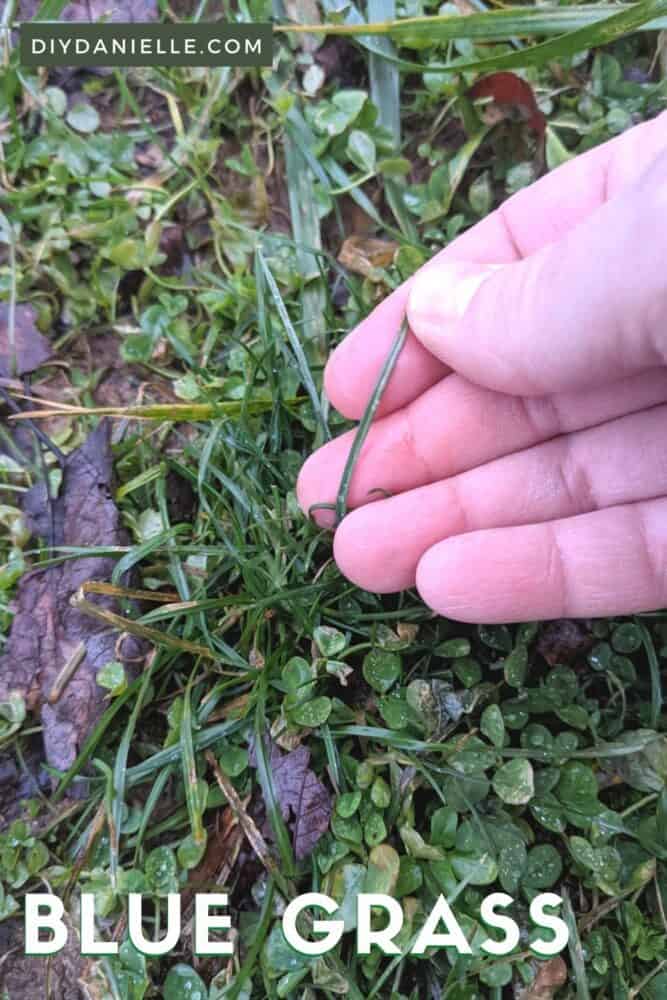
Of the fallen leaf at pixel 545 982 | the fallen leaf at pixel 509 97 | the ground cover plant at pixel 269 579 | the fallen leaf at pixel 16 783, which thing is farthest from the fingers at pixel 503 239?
the fallen leaf at pixel 545 982

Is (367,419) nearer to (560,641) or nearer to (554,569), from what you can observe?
(554,569)

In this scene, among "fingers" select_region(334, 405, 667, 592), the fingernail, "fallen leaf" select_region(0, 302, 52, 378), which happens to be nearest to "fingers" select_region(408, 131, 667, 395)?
the fingernail

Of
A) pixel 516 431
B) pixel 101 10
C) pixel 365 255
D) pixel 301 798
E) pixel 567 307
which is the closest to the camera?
pixel 567 307

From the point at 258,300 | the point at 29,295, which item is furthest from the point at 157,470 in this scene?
Result: the point at 29,295

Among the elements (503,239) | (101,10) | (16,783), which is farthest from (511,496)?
(101,10)

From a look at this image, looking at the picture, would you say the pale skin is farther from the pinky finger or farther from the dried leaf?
the dried leaf

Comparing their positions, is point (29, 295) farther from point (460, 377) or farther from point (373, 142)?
point (460, 377)
